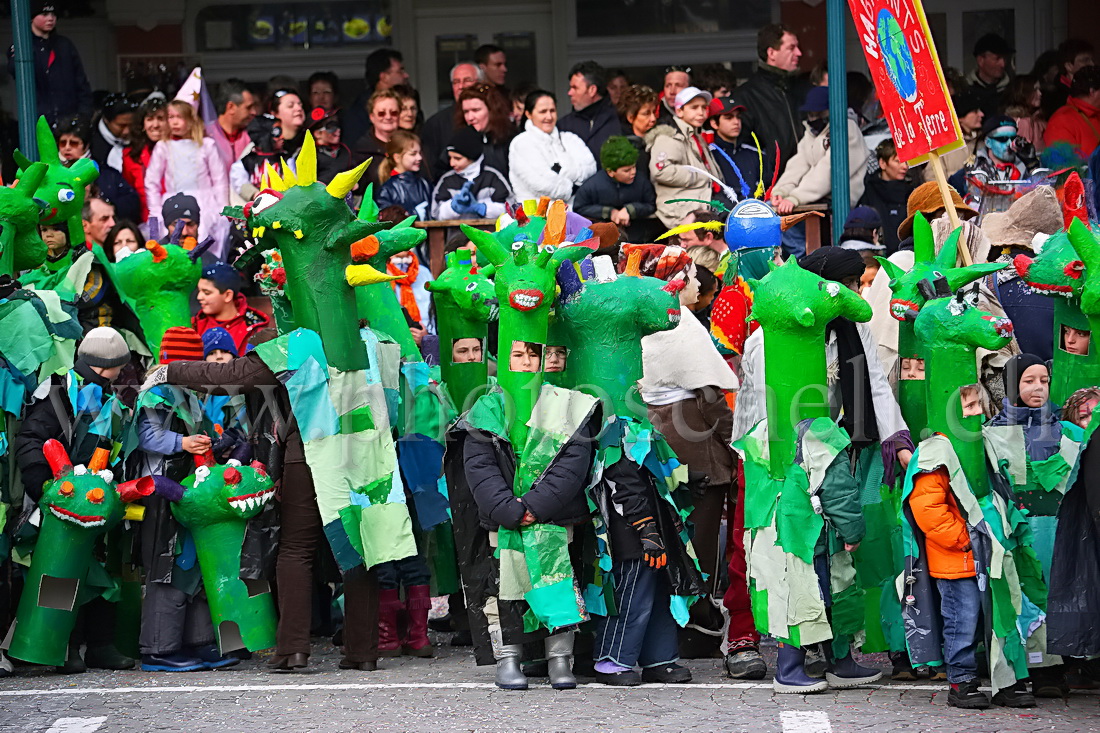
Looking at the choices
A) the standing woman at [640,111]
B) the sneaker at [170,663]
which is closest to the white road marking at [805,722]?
the sneaker at [170,663]

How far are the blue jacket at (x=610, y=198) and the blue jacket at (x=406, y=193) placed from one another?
1.01 m

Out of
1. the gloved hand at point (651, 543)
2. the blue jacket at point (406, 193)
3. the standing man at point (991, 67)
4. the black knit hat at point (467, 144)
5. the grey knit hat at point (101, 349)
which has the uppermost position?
the standing man at point (991, 67)

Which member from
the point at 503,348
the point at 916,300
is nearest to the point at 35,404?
the point at 503,348

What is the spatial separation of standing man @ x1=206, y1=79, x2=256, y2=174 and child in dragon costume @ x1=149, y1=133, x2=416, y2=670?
379 centimetres

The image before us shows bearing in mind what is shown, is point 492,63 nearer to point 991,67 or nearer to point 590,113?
point 590,113

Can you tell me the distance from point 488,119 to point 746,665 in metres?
4.80

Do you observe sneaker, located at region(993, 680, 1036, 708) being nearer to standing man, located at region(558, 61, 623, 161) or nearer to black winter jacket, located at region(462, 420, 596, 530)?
black winter jacket, located at region(462, 420, 596, 530)

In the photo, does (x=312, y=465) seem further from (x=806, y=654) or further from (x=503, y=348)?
(x=806, y=654)

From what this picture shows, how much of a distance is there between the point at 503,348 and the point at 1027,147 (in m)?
4.70

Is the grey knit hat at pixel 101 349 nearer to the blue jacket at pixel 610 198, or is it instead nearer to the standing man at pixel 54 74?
the blue jacket at pixel 610 198

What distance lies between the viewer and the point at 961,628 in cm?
627

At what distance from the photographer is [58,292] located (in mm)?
8094

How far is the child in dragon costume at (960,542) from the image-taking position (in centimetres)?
628

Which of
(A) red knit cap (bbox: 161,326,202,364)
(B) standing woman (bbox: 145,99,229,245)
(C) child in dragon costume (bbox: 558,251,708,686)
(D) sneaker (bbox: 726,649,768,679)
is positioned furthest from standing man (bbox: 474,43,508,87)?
(D) sneaker (bbox: 726,649,768,679)
